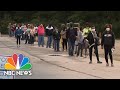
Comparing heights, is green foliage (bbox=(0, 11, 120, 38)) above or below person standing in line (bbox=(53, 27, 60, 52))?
above

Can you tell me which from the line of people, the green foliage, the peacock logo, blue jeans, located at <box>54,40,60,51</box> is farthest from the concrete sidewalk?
the green foliage

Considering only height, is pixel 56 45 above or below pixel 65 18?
below

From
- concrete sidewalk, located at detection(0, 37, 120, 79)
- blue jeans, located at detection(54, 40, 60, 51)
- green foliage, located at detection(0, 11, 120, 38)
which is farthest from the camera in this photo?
green foliage, located at detection(0, 11, 120, 38)

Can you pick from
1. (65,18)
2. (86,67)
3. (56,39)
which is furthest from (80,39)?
(65,18)

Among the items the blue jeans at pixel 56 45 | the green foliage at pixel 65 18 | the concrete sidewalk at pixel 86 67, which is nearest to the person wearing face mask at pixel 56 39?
the blue jeans at pixel 56 45

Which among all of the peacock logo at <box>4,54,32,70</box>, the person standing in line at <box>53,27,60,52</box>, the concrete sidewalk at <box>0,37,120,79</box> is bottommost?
the concrete sidewalk at <box>0,37,120,79</box>

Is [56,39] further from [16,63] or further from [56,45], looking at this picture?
[16,63]

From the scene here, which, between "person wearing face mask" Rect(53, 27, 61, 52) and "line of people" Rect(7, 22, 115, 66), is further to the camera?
"person wearing face mask" Rect(53, 27, 61, 52)

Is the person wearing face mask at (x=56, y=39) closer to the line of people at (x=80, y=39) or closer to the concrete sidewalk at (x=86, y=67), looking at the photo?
the line of people at (x=80, y=39)

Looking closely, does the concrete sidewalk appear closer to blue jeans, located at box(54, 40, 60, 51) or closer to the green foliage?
blue jeans, located at box(54, 40, 60, 51)
